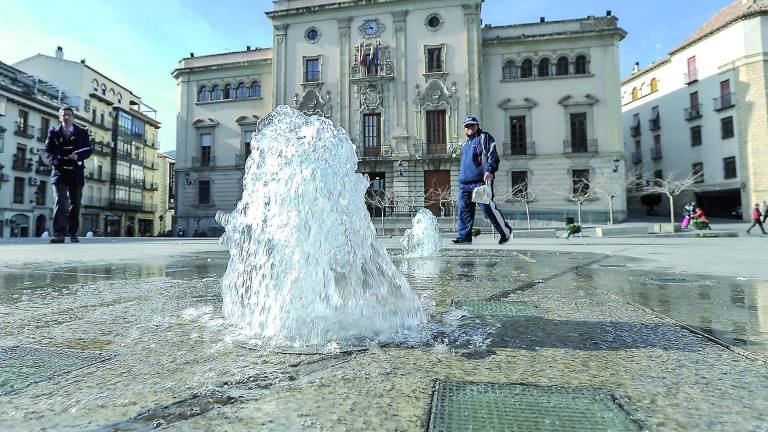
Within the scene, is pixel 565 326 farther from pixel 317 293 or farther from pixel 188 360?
pixel 188 360

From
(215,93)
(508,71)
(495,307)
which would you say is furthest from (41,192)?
(495,307)

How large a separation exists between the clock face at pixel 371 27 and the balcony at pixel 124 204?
2888 centimetres

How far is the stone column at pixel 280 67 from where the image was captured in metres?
28.0

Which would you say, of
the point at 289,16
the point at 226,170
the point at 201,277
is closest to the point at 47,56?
the point at 226,170

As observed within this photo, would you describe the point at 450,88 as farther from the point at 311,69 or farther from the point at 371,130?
the point at 311,69

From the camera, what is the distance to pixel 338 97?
89.3ft

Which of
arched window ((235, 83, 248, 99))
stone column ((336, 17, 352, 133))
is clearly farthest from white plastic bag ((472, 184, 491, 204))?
arched window ((235, 83, 248, 99))

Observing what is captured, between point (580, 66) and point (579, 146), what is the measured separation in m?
4.81

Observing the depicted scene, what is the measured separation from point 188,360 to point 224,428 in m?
0.48

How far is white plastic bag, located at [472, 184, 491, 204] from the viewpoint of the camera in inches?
189

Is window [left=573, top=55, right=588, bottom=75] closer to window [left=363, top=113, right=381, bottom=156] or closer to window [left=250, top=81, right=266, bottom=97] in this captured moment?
window [left=363, top=113, right=381, bottom=156]

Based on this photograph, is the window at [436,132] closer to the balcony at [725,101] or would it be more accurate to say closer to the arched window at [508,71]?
the arched window at [508,71]

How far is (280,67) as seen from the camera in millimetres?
28031

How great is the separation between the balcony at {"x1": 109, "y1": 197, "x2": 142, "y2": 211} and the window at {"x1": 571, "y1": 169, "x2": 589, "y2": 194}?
38.8 metres
